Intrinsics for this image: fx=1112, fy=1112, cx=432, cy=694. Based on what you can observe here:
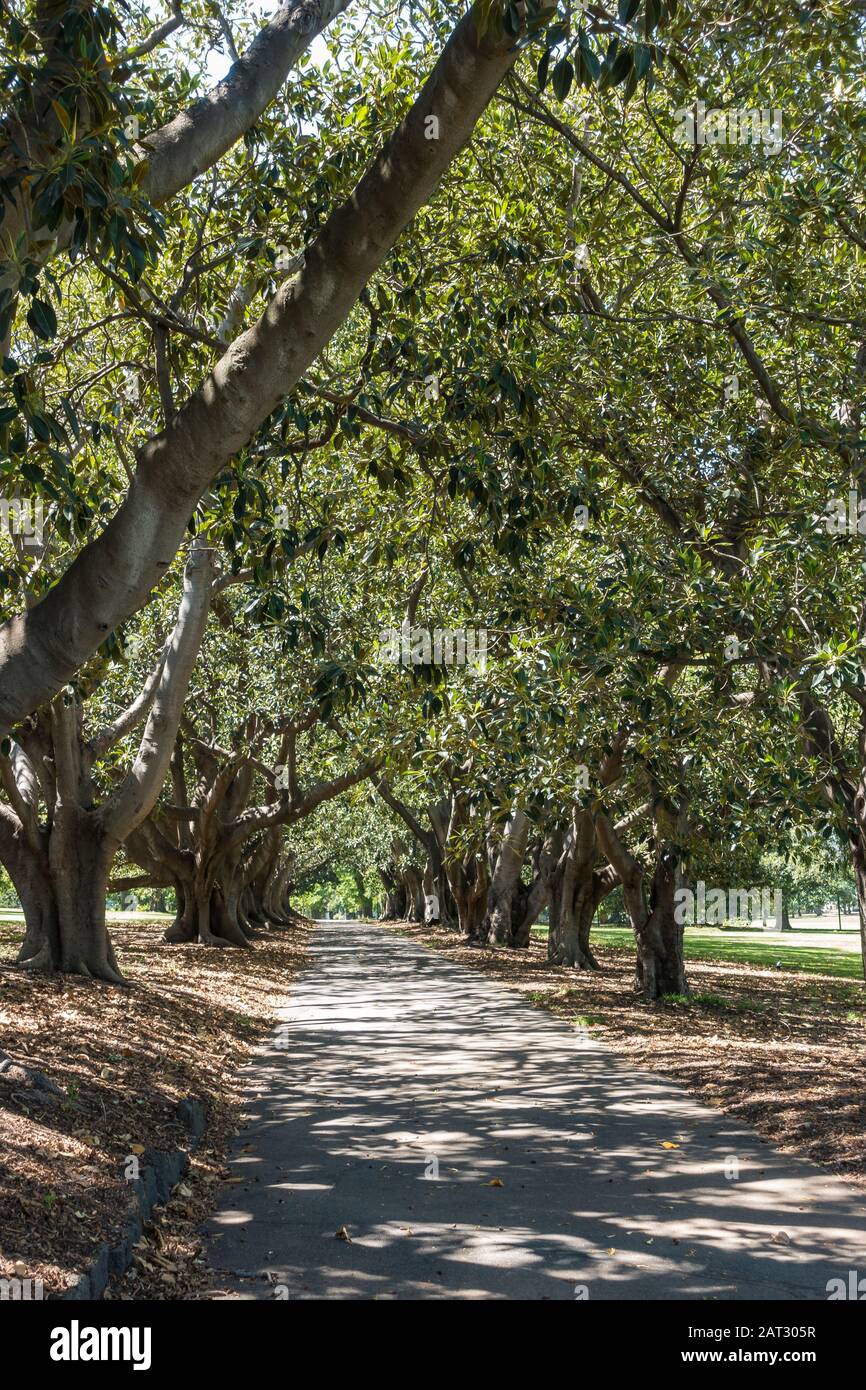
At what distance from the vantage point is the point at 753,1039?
12445mm

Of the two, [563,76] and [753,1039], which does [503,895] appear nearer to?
[753,1039]

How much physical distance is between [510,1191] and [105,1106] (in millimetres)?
2734

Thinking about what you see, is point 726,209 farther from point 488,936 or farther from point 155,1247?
point 488,936

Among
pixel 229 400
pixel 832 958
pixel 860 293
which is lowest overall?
pixel 832 958

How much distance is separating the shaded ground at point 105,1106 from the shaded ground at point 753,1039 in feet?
12.8

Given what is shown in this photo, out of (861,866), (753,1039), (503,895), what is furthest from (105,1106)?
(503,895)

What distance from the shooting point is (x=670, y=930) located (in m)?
15.8

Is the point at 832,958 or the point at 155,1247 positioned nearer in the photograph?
the point at 155,1247

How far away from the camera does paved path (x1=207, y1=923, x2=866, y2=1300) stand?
4891 millimetres

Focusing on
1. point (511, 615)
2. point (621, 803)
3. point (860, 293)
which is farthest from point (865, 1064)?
point (860, 293)

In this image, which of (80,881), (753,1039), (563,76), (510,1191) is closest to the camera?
(563,76)

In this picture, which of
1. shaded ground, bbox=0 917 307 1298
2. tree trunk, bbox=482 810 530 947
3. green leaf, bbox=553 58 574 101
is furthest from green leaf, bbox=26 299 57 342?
tree trunk, bbox=482 810 530 947

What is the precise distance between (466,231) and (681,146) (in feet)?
6.51

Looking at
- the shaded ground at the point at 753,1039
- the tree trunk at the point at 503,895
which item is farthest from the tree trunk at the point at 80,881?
the tree trunk at the point at 503,895
